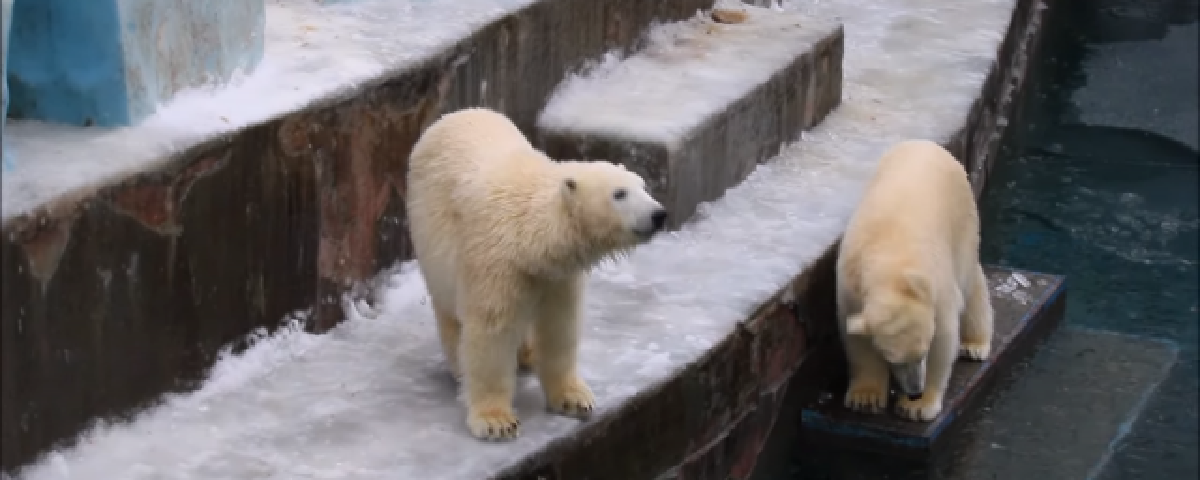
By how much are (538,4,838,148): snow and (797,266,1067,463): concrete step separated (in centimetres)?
103

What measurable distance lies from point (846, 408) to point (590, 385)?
4.54 feet

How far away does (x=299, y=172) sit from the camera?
5465 millimetres

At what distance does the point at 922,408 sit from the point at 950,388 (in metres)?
0.29

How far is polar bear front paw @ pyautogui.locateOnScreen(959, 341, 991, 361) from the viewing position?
6.79 meters

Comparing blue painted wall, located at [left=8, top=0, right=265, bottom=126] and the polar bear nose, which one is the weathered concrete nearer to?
blue painted wall, located at [left=8, top=0, right=265, bottom=126]

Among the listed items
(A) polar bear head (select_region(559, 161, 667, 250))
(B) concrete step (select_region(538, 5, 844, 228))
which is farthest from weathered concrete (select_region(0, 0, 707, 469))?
(A) polar bear head (select_region(559, 161, 667, 250))

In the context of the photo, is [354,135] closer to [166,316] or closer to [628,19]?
[166,316]

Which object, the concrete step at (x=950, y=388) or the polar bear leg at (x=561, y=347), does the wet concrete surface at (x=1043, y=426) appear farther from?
the polar bear leg at (x=561, y=347)

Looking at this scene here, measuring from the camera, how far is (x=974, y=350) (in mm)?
6785

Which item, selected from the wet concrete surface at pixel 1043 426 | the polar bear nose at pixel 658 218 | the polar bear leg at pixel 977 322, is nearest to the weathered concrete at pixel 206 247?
the polar bear nose at pixel 658 218

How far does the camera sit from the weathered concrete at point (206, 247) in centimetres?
457

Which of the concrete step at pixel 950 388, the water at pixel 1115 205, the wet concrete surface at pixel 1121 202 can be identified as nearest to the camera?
the concrete step at pixel 950 388

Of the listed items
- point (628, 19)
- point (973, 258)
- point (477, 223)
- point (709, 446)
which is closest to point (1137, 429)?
point (973, 258)

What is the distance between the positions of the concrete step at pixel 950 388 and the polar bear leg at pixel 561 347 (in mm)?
1460
